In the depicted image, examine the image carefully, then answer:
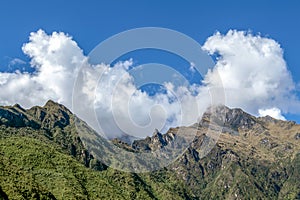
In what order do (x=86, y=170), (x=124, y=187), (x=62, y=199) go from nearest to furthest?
(x=62, y=199) < (x=86, y=170) < (x=124, y=187)

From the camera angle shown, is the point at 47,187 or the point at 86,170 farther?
the point at 86,170

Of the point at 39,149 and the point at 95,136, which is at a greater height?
the point at 95,136

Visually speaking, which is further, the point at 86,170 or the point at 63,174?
the point at 86,170

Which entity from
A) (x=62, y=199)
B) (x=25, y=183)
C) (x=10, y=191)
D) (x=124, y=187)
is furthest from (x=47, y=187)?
(x=124, y=187)

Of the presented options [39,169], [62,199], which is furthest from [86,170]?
[62,199]

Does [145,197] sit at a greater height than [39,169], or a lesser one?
greater

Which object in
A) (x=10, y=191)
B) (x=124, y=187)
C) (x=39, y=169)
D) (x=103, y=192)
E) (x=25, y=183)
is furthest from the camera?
(x=124, y=187)

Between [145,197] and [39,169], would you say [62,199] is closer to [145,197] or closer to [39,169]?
[39,169]

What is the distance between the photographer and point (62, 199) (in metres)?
118

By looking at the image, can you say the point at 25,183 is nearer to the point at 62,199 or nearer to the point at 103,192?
the point at 62,199

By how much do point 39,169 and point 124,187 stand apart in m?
53.5

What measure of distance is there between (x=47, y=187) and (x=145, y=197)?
65536mm

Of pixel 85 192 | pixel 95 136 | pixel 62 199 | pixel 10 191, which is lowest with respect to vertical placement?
pixel 10 191

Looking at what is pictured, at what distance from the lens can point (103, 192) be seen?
472 feet
